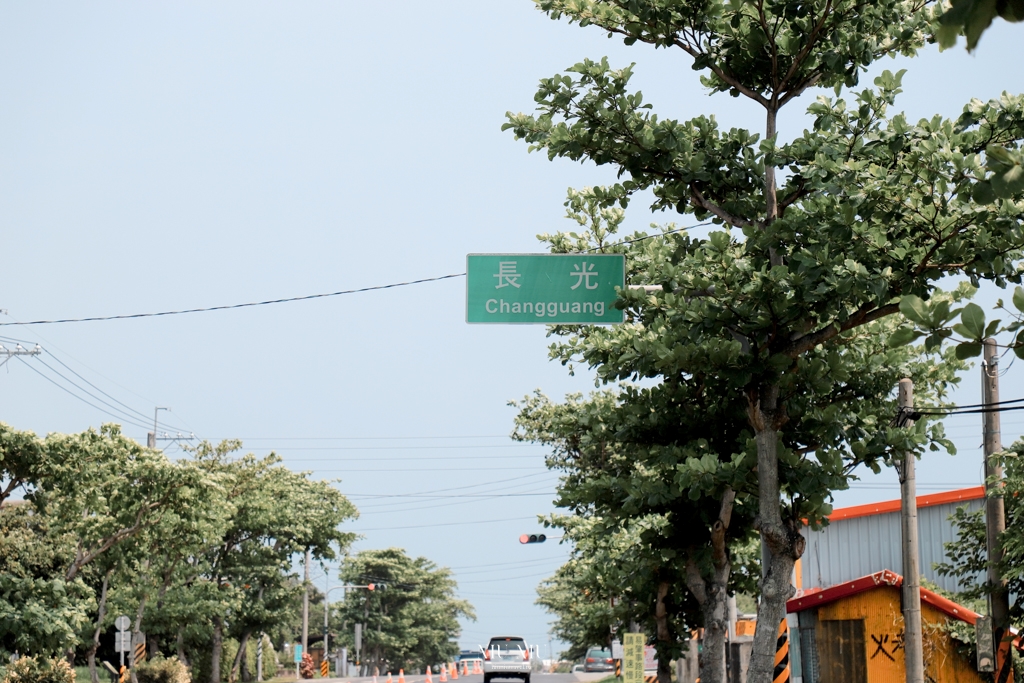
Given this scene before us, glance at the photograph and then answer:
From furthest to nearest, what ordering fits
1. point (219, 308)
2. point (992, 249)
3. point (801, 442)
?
point (219, 308)
point (801, 442)
point (992, 249)

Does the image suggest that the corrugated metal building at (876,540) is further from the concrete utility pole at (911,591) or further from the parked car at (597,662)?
the parked car at (597,662)

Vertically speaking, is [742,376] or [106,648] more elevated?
[742,376]

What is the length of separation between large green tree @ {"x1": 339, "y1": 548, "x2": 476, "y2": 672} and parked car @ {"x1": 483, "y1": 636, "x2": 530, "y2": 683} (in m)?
37.0

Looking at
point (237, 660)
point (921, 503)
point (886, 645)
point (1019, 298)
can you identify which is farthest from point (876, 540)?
point (237, 660)

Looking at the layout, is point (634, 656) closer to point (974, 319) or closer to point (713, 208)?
point (713, 208)

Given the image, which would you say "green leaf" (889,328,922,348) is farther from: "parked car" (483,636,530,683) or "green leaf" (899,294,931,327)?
"parked car" (483,636,530,683)

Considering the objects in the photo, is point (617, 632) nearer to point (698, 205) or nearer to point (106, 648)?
point (698, 205)

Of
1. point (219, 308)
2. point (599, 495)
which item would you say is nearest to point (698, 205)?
point (599, 495)

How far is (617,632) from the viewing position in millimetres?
30719

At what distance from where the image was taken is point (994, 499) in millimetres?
15234

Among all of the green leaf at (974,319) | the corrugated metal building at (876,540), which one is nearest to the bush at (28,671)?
the corrugated metal building at (876,540)

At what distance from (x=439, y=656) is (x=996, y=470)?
8473 centimetres

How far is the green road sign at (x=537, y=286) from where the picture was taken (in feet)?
41.1

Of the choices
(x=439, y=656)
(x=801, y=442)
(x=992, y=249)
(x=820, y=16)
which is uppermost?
(x=820, y=16)
